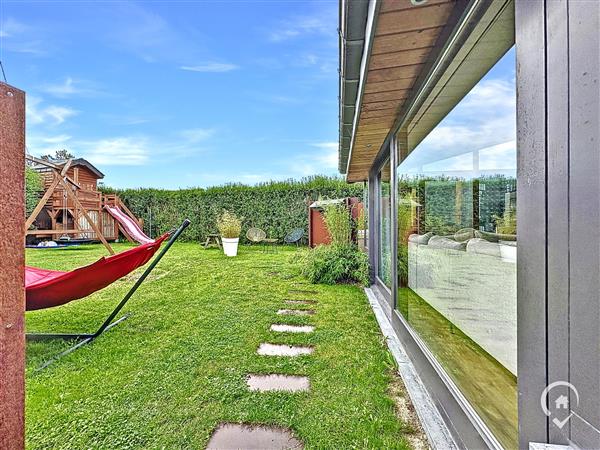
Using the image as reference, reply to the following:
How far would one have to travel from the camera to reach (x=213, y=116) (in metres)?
14.8

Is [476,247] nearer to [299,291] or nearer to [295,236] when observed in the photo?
[299,291]

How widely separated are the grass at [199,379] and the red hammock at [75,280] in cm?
47

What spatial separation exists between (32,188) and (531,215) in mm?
15715

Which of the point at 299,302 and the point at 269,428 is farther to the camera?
the point at 299,302

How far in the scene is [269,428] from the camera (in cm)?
183

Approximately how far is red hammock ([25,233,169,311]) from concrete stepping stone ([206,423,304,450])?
5.59ft

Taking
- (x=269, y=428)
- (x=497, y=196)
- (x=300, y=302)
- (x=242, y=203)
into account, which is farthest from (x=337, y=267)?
(x=242, y=203)

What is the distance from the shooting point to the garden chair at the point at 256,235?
11.8 metres

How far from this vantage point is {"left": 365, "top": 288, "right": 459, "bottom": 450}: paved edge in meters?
1.69

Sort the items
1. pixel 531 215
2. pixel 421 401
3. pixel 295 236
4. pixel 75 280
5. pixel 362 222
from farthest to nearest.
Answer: pixel 295 236 < pixel 362 222 < pixel 75 280 < pixel 421 401 < pixel 531 215

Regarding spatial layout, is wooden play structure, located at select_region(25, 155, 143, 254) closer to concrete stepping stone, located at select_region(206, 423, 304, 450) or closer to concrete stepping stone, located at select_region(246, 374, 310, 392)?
concrete stepping stone, located at select_region(246, 374, 310, 392)

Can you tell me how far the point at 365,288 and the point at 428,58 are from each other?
A: 4102 mm

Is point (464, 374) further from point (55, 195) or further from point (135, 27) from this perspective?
point (55, 195)

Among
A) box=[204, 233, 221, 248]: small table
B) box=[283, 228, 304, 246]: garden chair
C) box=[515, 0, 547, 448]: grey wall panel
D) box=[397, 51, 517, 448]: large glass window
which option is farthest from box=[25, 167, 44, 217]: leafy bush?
box=[515, 0, 547, 448]: grey wall panel
